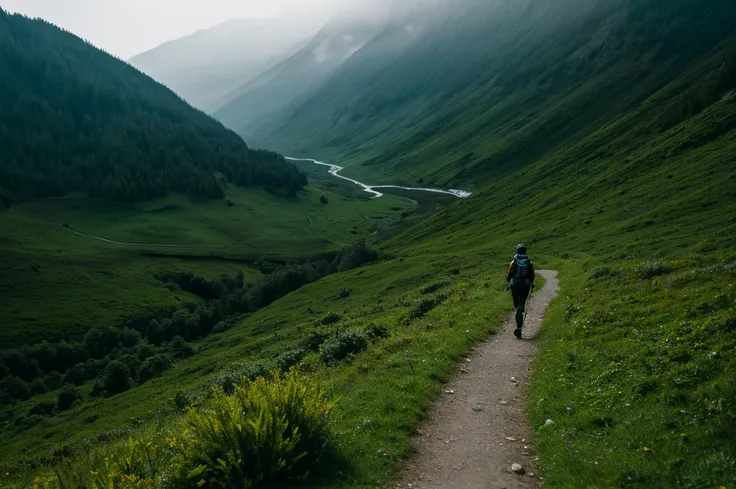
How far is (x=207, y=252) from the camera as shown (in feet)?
575

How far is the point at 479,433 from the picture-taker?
13.7 metres

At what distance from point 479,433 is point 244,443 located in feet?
22.0

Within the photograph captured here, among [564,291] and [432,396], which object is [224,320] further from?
[432,396]

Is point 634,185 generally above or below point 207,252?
above

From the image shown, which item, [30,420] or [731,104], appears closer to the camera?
[30,420]

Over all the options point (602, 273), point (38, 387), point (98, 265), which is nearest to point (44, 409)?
point (38, 387)

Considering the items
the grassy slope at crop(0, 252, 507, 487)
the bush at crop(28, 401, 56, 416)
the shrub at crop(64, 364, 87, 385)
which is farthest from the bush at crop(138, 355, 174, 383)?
the shrub at crop(64, 364, 87, 385)

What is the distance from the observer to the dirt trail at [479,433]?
1148 centimetres

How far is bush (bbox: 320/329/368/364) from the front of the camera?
2303cm

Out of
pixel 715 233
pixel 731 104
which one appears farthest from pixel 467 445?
pixel 731 104

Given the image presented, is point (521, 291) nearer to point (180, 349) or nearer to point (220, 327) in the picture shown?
point (180, 349)

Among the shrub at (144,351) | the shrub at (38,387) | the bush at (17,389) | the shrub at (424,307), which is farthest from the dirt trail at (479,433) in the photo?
the shrub at (38,387)

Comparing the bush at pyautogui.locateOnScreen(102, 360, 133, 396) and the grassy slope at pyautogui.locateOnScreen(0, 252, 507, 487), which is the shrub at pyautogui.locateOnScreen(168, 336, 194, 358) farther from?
the grassy slope at pyautogui.locateOnScreen(0, 252, 507, 487)

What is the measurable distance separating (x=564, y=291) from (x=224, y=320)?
86.7 metres
